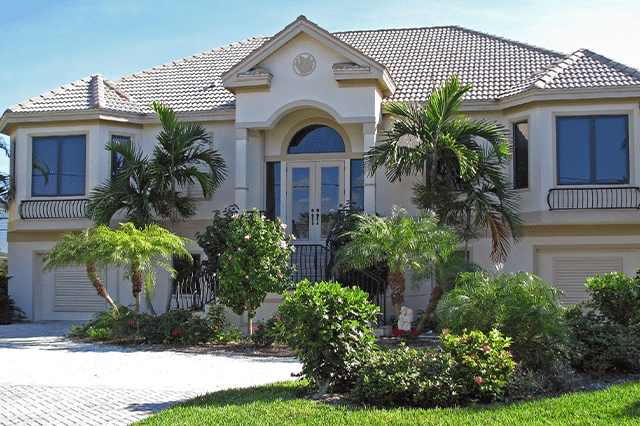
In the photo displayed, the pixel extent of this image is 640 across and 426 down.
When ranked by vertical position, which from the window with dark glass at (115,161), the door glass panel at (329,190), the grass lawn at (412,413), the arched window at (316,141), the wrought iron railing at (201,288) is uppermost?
the arched window at (316,141)

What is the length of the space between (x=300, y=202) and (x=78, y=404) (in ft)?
37.6

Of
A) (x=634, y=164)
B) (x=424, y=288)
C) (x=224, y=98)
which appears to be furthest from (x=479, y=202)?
(x=224, y=98)

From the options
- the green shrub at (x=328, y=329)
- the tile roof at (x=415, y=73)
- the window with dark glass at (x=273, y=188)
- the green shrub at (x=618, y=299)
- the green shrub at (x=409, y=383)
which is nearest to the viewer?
the green shrub at (x=409, y=383)

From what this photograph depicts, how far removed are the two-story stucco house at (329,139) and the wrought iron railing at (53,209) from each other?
0.04 m

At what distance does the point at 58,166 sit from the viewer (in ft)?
62.0

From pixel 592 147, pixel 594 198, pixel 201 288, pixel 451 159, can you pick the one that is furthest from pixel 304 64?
pixel 594 198

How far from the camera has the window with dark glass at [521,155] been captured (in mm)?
17266

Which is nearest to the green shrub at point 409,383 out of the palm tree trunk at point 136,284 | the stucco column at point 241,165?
the palm tree trunk at point 136,284

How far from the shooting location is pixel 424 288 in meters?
17.3

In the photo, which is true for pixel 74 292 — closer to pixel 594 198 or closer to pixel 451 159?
pixel 451 159

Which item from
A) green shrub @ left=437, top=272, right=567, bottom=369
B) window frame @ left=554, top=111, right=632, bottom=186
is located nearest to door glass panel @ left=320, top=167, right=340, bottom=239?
window frame @ left=554, top=111, right=632, bottom=186

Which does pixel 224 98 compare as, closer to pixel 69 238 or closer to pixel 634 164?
pixel 69 238

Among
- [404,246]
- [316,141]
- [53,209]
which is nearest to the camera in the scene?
[404,246]

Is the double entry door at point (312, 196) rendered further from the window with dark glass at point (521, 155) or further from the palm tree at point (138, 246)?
the palm tree at point (138, 246)
